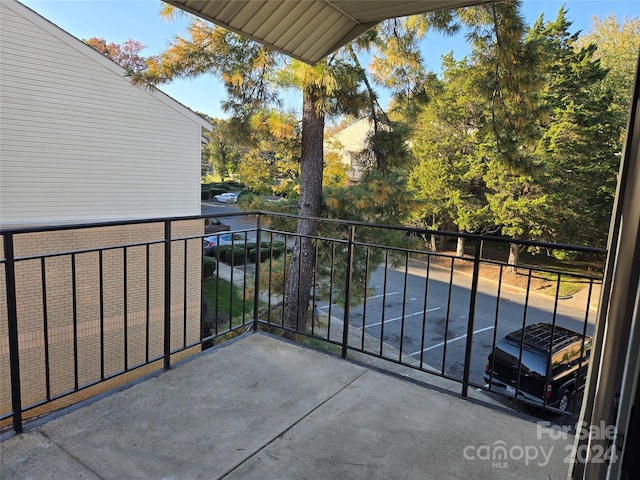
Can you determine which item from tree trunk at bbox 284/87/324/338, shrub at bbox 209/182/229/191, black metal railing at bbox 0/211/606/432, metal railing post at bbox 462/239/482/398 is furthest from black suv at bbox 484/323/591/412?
shrub at bbox 209/182/229/191

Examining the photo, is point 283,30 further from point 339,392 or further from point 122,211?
point 122,211

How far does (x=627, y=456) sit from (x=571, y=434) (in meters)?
1.88

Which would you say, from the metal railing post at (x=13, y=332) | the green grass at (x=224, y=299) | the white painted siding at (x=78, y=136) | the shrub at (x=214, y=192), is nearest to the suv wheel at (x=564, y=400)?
the metal railing post at (x=13, y=332)

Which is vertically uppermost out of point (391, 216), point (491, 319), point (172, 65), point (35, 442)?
point (172, 65)

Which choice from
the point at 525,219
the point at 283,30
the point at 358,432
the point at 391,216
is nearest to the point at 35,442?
the point at 358,432

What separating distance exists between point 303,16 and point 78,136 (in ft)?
21.9

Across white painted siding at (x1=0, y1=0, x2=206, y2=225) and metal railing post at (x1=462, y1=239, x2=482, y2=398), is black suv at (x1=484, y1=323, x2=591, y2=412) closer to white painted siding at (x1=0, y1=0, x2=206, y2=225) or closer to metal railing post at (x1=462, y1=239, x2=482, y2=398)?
metal railing post at (x1=462, y1=239, x2=482, y2=398)

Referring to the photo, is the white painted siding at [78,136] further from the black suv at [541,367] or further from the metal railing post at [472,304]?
the metal railing post at [472,304]

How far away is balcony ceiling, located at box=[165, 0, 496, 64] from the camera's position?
7.40 feet

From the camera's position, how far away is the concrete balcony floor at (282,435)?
178 centimetres

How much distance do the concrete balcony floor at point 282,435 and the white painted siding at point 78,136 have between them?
20.7ft

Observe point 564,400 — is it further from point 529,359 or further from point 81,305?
point 81,305

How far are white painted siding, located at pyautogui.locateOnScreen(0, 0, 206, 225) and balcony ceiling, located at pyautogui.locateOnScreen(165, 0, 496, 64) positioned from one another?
632 cm

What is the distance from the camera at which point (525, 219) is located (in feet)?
44.5
